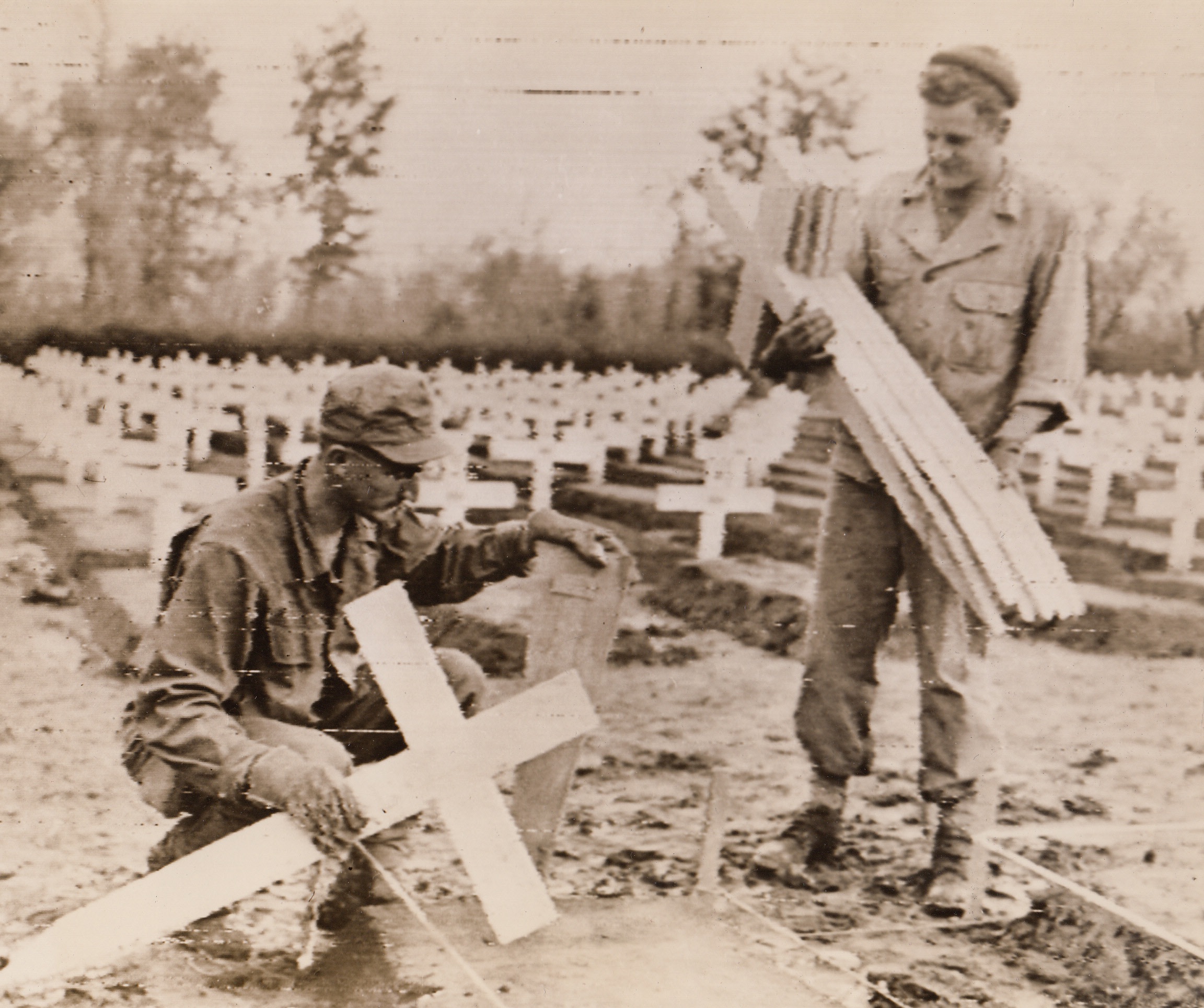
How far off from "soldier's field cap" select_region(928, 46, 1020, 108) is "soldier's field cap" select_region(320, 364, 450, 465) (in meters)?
1.84

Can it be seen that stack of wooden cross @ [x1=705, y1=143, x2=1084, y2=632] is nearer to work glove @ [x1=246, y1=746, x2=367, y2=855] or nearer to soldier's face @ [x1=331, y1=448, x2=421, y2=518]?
soldier's face @ [x1=331, y1=448, x2=421, y2=518]

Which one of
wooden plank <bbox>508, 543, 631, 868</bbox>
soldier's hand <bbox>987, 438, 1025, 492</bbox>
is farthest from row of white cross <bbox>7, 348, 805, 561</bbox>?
soldier's hand <bbox>987, 438, 1025, 492</bbox>

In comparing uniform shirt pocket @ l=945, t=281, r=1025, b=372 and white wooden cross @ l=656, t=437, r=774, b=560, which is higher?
uniform shirt pocket @ l=945, t=281, r=1025, b=372

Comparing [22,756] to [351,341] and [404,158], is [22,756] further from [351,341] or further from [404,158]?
[404,158]

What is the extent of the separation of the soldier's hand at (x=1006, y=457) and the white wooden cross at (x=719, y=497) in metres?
0.68

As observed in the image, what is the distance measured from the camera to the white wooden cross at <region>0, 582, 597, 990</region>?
3.00m

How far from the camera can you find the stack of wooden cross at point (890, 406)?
308 centimetres

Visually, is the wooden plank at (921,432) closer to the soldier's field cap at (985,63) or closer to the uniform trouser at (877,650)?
the uniform trouser at (877,650)

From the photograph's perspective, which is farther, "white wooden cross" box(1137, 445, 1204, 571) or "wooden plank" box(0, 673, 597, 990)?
"white wooden cross" box(1137, 445, 1204, 571)

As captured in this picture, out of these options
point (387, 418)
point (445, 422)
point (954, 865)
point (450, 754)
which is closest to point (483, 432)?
point (445, 422)

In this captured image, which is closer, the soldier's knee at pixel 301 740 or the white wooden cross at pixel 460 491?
the soldier's knee at pixel 301 740

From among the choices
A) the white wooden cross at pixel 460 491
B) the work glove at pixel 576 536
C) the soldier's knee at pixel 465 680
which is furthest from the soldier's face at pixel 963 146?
the soldier's knee at pixel 465 680

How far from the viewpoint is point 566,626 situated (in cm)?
307

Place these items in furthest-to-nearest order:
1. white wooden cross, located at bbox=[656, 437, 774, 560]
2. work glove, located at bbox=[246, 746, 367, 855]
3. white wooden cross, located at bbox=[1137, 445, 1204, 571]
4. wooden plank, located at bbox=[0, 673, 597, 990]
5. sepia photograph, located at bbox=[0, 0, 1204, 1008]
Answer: white wooden cross, located at bbox=[1137, 445, 1204, 571], white wooden cross, located at bbox=[656, 437, 774, 560], sepia photograph, located at bbox=[0, 0, 1204, 1008], wooden plank, located at bbox=[0, 673, 597, 990], work glove, located at bbox=[246, 746, 367, 855]
